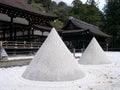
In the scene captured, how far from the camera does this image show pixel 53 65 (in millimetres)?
8117

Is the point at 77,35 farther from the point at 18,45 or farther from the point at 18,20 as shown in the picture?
the point at 18,45

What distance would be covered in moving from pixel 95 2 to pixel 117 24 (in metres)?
18.7

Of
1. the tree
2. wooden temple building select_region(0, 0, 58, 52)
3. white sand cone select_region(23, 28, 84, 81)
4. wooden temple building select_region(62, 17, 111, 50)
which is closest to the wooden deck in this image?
wooden temple building select_region(0, 0, 58, 52)

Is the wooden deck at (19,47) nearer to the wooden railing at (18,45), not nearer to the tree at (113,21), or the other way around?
the wooden railing at (18,45)

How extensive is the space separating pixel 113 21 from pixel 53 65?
41.4 metres

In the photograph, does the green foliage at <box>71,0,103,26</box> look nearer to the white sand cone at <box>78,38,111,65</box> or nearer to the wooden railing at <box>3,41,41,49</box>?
the wooden railing at <box>3,41,41,49</box>

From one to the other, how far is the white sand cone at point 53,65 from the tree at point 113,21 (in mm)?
38011

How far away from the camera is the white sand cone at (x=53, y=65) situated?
7871 mm

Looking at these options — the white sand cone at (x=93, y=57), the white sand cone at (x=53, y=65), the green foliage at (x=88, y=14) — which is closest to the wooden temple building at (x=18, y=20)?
the white sand cone at (x=93, y=57)

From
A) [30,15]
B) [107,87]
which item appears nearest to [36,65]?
[107,87]

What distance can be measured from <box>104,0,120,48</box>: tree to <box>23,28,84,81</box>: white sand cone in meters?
38.0

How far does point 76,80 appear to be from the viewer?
7.89 meters

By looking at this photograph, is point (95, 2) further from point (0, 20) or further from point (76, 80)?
point (76, 80)

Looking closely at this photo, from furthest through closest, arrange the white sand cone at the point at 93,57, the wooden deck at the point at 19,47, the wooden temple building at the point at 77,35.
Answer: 1. the wooden temple building at the point at 77,35
2. the wooden deck at the point at 19,47
3. the white sand cone at the point at 93,57
